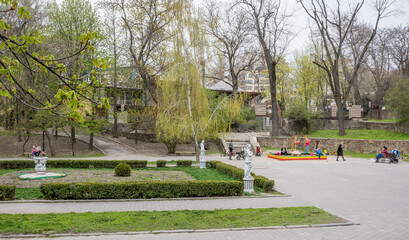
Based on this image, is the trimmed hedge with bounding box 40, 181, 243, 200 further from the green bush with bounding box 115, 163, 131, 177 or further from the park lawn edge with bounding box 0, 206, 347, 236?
the green bush with bounding box 115, 163, 131, 177

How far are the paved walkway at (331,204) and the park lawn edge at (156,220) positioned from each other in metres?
0.47

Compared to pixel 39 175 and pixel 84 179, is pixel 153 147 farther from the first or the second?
pixel 84 179

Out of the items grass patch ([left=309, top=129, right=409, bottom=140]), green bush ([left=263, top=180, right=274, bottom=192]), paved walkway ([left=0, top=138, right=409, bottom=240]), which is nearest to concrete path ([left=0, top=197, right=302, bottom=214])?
paved walkway ([left=0, top=138, right=409, bottom=240])

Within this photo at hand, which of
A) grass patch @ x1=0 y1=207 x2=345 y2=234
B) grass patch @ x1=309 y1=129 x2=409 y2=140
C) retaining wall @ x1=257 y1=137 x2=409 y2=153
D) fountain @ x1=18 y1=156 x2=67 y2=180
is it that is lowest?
grass patch @ x1=0 y1=207 x2=345 y2=234

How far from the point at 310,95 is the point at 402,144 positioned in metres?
26.4

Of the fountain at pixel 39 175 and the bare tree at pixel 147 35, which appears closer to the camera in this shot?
the fountain at pixel 39 175

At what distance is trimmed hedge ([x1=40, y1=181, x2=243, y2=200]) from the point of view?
11.0 meters

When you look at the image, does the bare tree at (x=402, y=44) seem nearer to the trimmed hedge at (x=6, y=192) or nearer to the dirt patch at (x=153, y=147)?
the dirt patch at (x=153, y=147)

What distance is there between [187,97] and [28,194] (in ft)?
36.6

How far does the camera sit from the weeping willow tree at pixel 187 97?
20.3 m

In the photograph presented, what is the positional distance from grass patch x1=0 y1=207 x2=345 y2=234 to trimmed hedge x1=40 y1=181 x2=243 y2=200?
2214mm

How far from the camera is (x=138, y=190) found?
11.5 m

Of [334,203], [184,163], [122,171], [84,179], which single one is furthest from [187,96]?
[334,203]

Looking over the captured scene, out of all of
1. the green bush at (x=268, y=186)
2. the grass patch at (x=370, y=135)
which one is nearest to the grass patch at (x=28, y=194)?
the green bush at (x=268, y=186)
